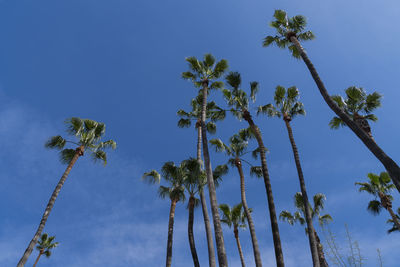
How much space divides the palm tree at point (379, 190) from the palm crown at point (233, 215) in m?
11.3

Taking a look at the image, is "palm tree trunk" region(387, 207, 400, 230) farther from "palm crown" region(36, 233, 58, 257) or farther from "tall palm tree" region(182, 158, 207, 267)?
"palm crown" region(36, 233, 58, 257)

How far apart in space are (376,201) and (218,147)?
15.6 m

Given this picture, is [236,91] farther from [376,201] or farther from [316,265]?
[376,201]

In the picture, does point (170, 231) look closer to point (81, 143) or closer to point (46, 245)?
point (81, 143)

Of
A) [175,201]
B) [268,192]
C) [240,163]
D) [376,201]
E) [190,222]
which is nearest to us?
[268,192]

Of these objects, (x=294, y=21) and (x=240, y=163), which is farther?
(x=240, y=163)

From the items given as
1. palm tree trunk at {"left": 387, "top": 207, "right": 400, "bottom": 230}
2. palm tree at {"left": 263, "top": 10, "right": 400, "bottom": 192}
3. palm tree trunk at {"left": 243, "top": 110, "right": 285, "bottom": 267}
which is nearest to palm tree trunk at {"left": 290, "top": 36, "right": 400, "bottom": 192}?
palm tree at {"left": 263, "top": 10, "right": 400, "bottom": 192}

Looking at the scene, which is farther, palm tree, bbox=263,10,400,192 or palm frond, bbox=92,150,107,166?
palm frond, bbox=92,150,107,166

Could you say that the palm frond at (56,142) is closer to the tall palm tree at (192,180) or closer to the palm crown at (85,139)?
the palm crown at (85,139)

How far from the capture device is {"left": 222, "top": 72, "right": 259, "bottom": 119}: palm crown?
19.4m

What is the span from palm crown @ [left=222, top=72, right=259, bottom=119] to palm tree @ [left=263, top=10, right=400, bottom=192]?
3.13 metres

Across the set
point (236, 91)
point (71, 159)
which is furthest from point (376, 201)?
point (71, 159)

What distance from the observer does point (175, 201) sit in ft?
65.5

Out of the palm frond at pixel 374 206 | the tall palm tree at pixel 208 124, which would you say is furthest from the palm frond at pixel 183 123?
the palm frond at pixel 374 206
